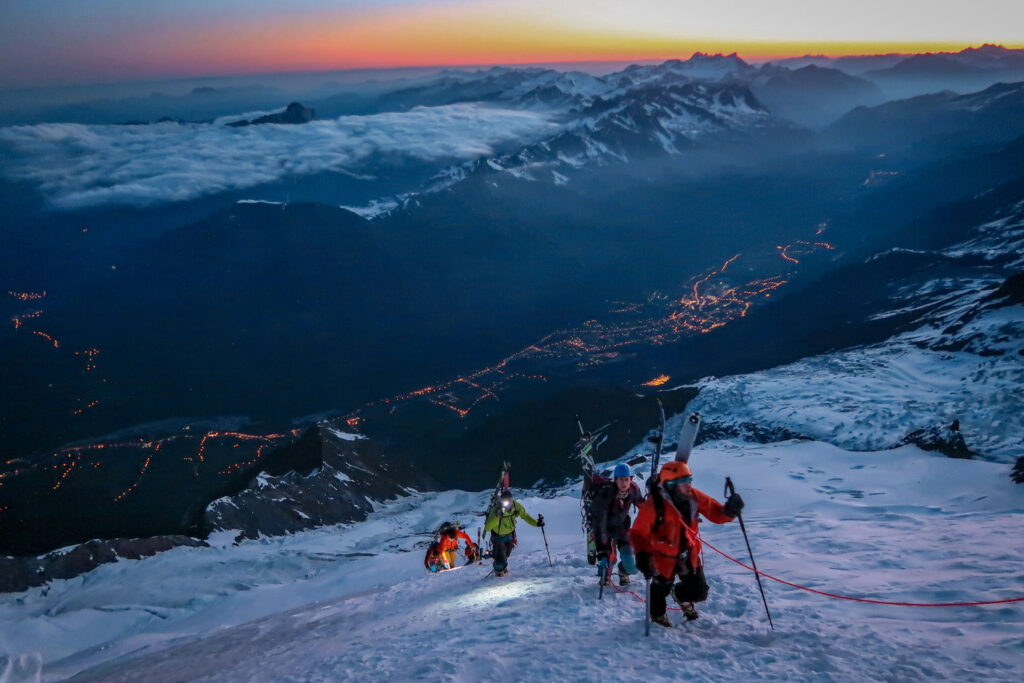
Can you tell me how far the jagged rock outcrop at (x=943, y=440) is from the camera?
4166cm

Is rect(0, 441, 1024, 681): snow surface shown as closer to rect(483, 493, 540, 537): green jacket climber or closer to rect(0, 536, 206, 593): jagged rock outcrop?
rect(483, 493, 540, 537): green jacket climber

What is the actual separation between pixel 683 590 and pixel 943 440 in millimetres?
45135

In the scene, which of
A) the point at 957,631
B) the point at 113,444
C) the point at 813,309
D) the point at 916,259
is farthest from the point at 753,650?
the point at 916,259

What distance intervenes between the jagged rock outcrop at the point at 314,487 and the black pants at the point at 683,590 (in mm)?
45259

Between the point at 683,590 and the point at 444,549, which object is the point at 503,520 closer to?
the point at 444,549

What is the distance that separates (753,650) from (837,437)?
5130 cm

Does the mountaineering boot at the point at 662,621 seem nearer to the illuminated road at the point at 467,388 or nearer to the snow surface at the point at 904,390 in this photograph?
the snow surface at the point at 904,390

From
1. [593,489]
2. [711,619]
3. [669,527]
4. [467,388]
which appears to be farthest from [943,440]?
[467,388]

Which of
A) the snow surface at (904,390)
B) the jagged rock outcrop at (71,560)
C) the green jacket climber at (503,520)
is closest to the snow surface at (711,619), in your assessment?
the green jacket climber at (503,520)

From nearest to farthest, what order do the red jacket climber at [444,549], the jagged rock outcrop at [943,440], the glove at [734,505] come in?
the glove at [734,505] < the red jacket climber at [444,549] < the jagged rock outcrop at [943,440]

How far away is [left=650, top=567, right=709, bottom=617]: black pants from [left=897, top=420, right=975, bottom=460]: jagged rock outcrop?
138ft

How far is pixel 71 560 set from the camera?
131ft

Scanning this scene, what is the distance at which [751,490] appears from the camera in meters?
32.4

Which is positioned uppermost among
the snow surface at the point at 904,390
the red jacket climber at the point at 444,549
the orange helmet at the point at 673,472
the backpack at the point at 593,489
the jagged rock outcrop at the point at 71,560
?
the orange helmet at the point at 673,472
